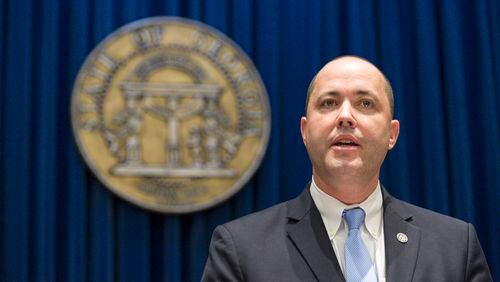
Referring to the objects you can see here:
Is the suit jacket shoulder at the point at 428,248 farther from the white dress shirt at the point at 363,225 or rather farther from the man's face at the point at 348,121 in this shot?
the man's face at the point at 348,121

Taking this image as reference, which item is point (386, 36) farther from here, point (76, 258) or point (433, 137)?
point (76, 258)

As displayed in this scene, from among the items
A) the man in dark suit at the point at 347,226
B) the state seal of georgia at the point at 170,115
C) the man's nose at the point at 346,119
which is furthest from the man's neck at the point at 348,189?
the state seal of georgia at the point at 170,115

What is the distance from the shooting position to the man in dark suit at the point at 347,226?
1540mm

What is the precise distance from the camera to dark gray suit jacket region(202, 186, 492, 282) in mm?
1529

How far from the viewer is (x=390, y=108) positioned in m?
1.75

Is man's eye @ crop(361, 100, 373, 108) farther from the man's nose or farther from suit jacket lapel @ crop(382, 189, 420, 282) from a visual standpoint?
suit jacket lapel @ crop(382, 189, 420, 282)

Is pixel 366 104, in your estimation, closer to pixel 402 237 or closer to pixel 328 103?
pixel 328 103

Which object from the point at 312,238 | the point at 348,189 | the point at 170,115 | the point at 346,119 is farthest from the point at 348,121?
the point at 170,115

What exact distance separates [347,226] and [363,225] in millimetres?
38

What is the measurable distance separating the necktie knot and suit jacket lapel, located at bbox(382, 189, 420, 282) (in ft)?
0.19

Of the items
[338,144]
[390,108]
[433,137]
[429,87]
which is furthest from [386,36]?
[338,144]

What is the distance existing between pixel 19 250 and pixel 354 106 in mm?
1203

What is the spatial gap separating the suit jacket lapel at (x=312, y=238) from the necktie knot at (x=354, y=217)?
0.20 feet

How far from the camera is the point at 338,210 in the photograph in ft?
5.42
